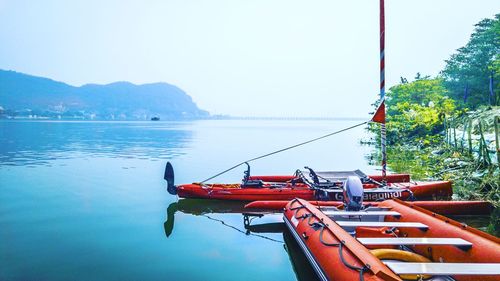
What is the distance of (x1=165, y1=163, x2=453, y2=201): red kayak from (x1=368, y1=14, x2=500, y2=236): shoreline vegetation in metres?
1.45

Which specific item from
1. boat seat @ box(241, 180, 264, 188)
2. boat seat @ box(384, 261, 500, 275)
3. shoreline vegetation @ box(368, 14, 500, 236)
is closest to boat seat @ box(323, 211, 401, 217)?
boat seat @ box(384, 261, 500, 275)

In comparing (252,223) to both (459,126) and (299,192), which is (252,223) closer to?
(299,192)

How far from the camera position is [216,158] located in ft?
80.3

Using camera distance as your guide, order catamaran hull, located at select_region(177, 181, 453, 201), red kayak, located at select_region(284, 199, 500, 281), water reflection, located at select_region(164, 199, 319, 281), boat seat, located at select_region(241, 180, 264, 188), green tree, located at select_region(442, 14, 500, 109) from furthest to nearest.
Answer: green tree, located at select_region(442, 14, 500, 109)
boat seat, located at select_region(241, 180, 264, 188)
catamaran hull, located at select_region(177, 181, 453, 201)
water reflection, located at select_region(164, 199, 319, 281)
red kayak, located at select_region(284, 199, 500, 281)

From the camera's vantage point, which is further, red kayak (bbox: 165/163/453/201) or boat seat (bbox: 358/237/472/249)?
red kayak (bbox: 165/163/453/201)

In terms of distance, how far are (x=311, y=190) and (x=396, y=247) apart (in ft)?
14.6

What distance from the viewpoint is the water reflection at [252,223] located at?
22.7 ft

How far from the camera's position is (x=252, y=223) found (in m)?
9.59

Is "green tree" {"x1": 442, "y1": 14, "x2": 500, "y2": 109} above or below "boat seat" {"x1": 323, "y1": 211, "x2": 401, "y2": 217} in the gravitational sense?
above

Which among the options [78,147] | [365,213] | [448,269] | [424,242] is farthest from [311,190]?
[78,147]

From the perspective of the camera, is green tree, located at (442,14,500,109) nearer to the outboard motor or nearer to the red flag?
the red flag

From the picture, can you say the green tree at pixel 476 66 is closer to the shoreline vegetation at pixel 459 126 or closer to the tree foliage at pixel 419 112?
the shoreline vegetation at pixel 459 126

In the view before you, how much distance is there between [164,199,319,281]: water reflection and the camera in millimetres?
6906

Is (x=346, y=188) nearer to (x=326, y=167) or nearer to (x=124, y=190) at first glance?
(x=124, y=190)
